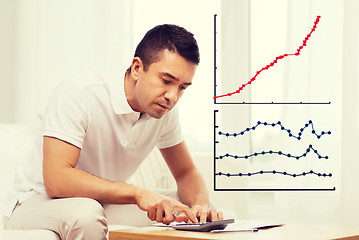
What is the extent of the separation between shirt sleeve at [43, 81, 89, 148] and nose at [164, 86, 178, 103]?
24 centimetres

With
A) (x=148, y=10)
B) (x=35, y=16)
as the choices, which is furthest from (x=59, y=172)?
(x=35, y=16)

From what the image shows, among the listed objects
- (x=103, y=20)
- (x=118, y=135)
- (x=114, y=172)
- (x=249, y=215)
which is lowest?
(x=249, y=215)

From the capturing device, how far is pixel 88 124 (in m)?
1.74

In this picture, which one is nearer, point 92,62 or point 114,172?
point 114,172

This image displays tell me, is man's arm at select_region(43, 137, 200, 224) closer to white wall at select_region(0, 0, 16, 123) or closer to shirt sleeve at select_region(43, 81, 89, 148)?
shirt sleeve at select_region(43, 81, 89, 148)

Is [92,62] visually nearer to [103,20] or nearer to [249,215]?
[103,20]

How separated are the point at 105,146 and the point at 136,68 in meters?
0.25

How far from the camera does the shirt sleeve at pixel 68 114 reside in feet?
5.41

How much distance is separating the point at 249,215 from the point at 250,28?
918 millimetres

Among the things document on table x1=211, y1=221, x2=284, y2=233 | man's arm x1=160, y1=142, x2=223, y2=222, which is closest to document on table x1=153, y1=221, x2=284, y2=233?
document on table x1=211, y1=221, x2=284, y2=233

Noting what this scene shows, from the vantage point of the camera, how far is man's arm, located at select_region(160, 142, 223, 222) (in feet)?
6.17

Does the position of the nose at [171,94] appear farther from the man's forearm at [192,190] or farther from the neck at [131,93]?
the man's forearm at [192,190]

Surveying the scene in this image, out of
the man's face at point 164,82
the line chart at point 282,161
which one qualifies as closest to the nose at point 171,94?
the man's face at point 164,82

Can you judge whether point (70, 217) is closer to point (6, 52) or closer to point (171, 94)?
point (171, 94)
